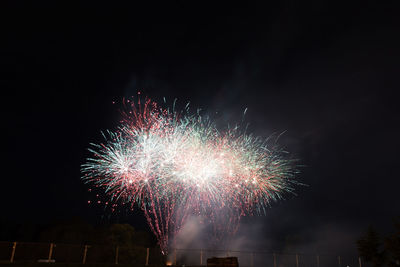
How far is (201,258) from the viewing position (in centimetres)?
3025

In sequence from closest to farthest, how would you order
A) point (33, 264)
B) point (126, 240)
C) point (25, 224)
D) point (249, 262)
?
1. point (33, 264)
2. point (249, 262)
3. point (126, 240)
4. point (25, 224)

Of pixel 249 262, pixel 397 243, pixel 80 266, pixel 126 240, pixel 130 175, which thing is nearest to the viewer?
pixel 80 266

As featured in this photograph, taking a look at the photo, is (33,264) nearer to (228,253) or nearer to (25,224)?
(228,253)

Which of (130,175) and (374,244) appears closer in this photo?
(130,175)

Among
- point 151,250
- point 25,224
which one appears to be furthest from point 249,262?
point 25,224

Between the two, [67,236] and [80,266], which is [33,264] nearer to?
[80,266]

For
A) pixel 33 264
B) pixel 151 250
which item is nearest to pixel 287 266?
pixel 151 250

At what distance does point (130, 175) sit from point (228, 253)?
12407mm

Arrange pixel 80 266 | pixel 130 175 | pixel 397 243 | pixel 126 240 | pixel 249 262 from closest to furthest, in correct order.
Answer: pixel 80 266
pixel 130 175
pixel 397 243
pixel 249 262
pixel 126 240

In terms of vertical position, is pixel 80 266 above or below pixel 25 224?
below

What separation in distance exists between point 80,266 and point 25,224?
99.1ft

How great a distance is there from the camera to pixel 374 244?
32969 mm

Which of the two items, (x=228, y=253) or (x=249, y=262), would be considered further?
(x=249, y=262)

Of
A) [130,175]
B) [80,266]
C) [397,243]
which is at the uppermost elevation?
[130,175]
